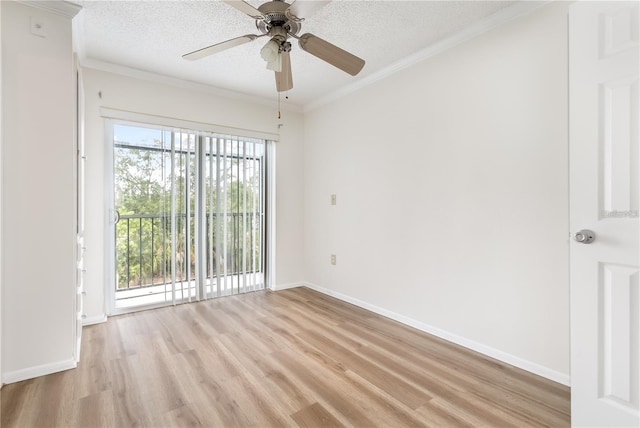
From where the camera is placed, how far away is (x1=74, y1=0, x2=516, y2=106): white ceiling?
211 cm

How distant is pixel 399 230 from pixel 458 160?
2.75 ft

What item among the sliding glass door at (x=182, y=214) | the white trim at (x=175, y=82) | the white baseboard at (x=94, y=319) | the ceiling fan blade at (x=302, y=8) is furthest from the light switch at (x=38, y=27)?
the white baseboard at (x=94, y=319)

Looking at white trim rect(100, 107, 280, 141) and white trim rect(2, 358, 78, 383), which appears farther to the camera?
white trim rect(100, 107, 280, 141)

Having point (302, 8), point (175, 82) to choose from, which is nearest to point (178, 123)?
point (175, 82)

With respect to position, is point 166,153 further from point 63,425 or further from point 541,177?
point 541,177

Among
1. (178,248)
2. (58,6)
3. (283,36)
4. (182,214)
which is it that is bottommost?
(178,248)

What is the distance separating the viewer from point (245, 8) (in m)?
1.53

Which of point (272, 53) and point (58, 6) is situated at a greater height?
point (58, 6)

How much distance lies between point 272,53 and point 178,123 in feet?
6.92

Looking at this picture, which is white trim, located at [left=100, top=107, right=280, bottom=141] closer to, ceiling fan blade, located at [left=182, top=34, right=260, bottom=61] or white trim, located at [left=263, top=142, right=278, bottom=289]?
white trim, located at [left=263, top=142, right=278, bottom=289]
